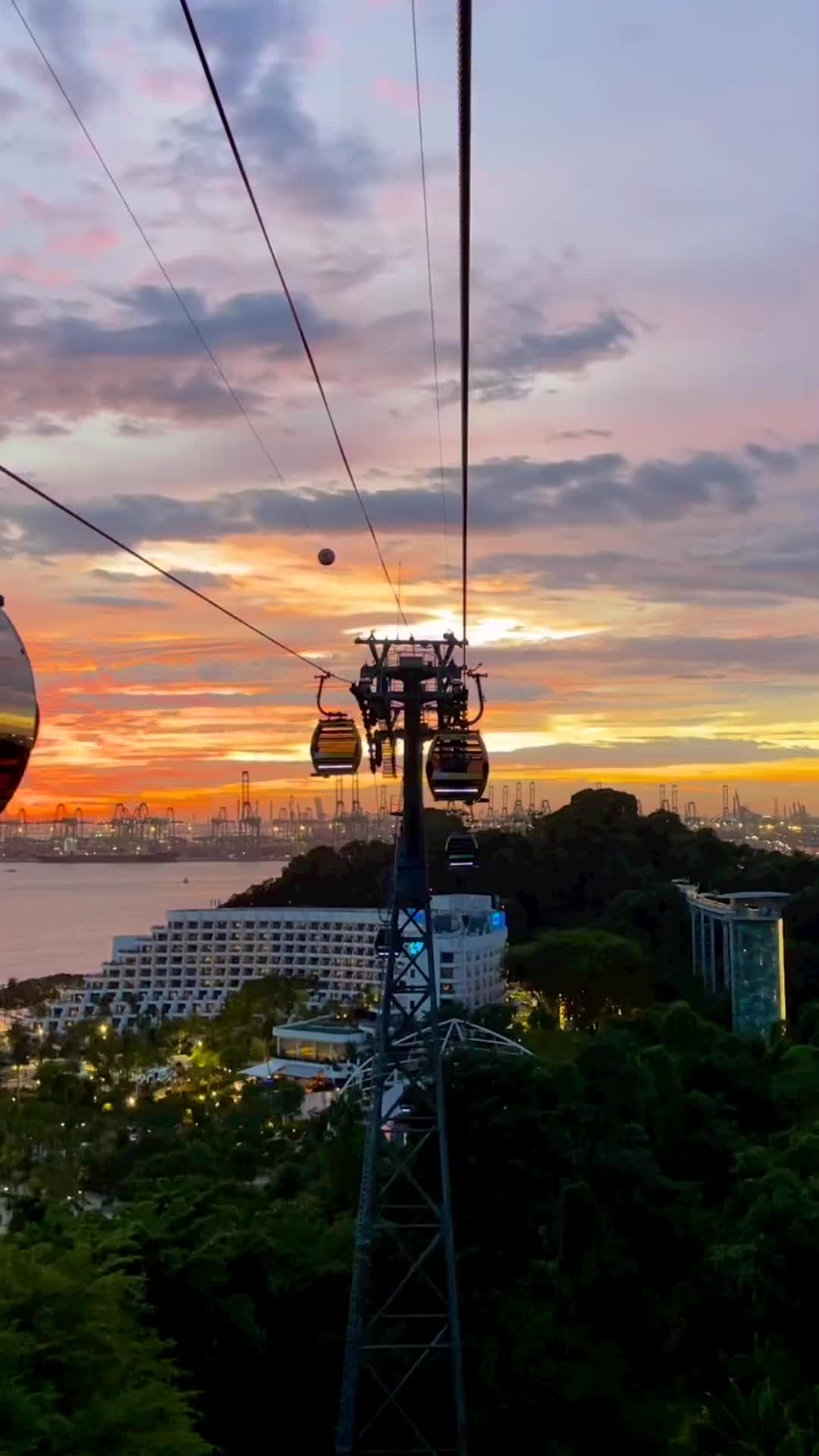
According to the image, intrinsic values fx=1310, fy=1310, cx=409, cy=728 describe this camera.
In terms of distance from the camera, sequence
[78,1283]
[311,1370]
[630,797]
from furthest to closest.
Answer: [630,797]
[311,1370]
[78,1283]

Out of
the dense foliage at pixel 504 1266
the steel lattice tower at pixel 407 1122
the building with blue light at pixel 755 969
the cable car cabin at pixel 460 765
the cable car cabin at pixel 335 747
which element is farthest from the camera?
the building with blue light at pixel 755 969

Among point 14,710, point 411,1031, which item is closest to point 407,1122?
point 411,1031

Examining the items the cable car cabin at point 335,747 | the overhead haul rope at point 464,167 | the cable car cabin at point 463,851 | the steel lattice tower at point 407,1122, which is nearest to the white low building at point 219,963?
the cable car cabin at point 463,851

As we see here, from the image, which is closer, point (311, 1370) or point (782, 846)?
point (311, 1370)

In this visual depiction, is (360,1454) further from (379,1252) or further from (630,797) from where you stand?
Answer: (630,797)

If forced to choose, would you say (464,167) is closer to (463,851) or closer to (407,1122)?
(407,1122)

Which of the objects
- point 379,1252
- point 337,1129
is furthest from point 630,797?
point 379,1252

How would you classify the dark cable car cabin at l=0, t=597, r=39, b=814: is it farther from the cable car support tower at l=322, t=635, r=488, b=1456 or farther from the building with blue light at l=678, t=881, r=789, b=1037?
the building with blue light at l=678, t=881, r=789, b=1037

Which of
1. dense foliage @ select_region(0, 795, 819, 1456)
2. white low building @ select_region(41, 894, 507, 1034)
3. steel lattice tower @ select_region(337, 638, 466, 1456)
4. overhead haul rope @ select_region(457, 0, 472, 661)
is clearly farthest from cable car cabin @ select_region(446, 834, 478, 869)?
white low building @ select_region(41, 894, 507, 1034)

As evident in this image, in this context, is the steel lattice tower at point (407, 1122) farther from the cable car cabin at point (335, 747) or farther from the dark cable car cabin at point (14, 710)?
the dark cable car cabin at point (14, 710)
